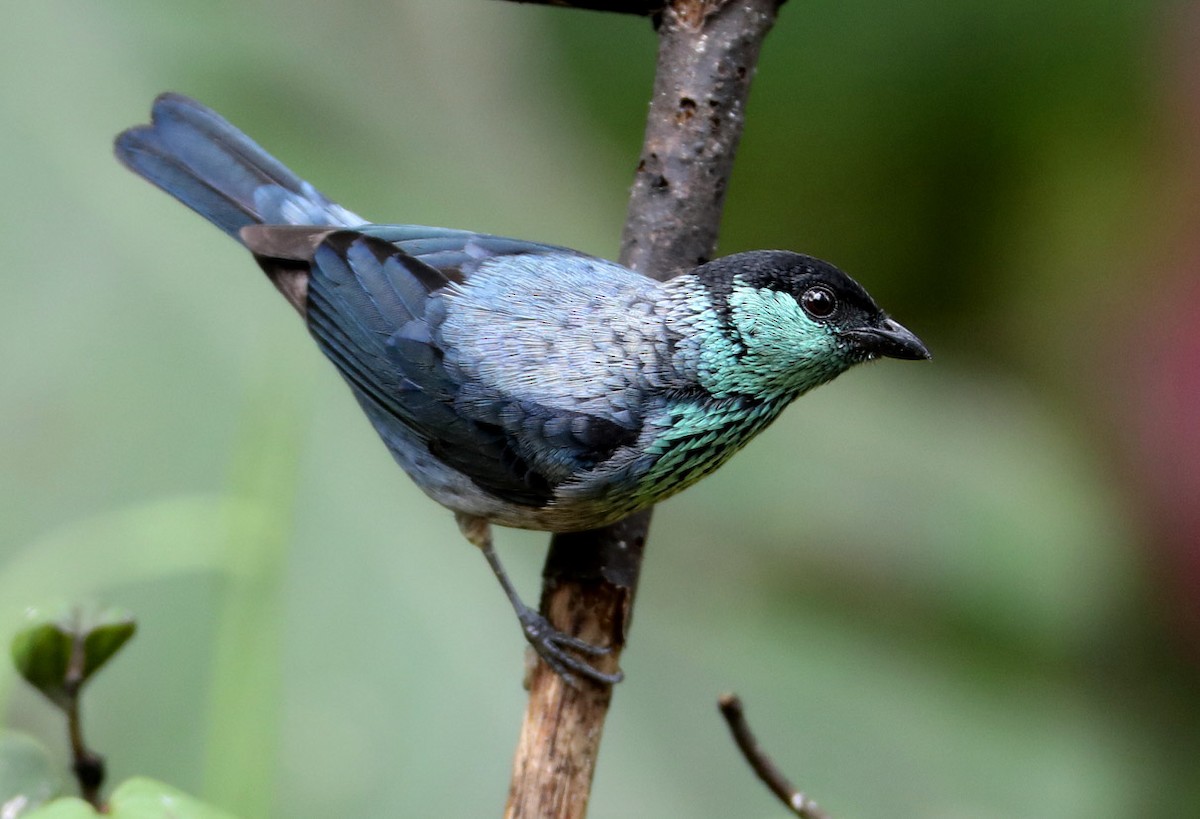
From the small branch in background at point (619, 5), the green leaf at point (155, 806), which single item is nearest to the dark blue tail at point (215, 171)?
the small branch in background at point (619, 5)

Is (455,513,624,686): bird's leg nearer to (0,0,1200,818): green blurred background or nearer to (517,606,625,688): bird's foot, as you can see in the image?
(517,606,625,688): bird's foot

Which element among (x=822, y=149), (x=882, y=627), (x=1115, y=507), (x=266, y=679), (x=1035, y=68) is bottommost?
(x=266, y=679)

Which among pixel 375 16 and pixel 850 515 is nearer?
pixel 850 515

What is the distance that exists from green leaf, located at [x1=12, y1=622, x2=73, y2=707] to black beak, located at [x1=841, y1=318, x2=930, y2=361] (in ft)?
4.67

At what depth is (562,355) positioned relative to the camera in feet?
8.01

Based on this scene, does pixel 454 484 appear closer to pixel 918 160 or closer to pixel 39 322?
pixel 39 322

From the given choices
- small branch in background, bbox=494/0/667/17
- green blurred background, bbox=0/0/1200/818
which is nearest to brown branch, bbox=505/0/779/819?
small branch in background, bbox=494/0/667/17

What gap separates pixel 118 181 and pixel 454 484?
74.5 inches

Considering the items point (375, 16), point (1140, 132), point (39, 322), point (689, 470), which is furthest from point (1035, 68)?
point (39, 322)

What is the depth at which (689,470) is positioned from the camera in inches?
95.0

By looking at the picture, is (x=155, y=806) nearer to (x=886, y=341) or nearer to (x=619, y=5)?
(x=886, y=341)

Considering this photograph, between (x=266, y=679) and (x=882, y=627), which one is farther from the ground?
(x=882, y=627)

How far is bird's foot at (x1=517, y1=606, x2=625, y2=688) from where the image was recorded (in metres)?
2.22

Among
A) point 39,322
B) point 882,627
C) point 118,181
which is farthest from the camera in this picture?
point 882,627
